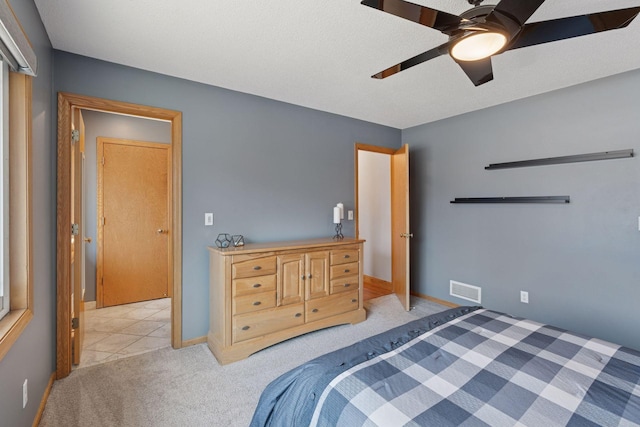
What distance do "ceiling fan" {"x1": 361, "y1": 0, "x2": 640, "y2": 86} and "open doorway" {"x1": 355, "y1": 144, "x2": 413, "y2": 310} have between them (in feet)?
7.12

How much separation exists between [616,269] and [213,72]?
12.7ft

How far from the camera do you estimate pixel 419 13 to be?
50.4 inches

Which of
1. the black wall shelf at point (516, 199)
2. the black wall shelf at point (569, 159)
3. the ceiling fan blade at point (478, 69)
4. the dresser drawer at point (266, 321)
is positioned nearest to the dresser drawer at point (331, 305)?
the dresser drawer at point (266, 321)

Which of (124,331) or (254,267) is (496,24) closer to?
(254,267)

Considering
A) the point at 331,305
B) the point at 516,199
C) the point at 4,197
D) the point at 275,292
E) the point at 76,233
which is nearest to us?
the point at 4,197

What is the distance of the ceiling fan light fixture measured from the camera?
4.55 feet

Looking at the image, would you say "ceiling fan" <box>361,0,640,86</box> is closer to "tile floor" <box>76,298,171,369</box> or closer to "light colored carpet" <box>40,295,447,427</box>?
"light colored carpet" <box>40,295,447,427</box>

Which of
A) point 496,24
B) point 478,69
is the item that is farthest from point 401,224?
point 496,24

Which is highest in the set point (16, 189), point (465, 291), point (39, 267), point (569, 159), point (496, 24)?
point (496, 24)

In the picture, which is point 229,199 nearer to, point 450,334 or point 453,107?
point 450,334

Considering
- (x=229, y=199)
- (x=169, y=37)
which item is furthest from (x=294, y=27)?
(x=229, y=199)

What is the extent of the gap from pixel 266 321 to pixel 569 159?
319cm

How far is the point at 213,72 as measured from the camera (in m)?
2.54

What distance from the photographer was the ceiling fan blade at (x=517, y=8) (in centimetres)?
118
